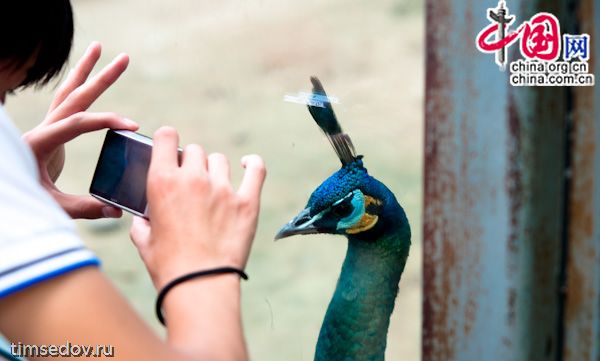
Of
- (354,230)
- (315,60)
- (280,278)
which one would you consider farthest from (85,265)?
(280,278)

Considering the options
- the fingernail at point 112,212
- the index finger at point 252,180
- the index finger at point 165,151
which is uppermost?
the index finger at point 165,151

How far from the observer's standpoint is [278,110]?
1.95m

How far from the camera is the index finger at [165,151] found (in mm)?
709

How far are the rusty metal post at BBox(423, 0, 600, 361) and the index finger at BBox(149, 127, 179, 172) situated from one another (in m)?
0.37

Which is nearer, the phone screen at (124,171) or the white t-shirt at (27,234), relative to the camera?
the white t-shirt at (27,234)

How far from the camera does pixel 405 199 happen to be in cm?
108

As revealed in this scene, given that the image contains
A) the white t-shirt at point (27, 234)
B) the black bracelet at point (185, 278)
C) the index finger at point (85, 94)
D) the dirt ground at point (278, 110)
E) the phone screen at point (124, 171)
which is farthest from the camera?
the dirt ground at point (278, 110)

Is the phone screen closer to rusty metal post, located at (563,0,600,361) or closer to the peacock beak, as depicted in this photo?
the peacock beak

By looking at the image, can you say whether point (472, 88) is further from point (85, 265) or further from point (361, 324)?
point (85, 265)

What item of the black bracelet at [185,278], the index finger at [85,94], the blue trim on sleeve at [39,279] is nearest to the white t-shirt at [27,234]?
the blue trim on sleeve at [39,279]

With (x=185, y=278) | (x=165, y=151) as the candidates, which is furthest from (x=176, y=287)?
(x=165, y=151)

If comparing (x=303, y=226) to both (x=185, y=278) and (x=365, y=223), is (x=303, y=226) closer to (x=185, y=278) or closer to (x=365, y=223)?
(x=365, y=223)

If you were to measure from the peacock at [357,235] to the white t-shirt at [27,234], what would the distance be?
1.56 ft

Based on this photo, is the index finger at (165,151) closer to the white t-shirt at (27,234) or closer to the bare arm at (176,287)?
the bare arm at (176,287)
